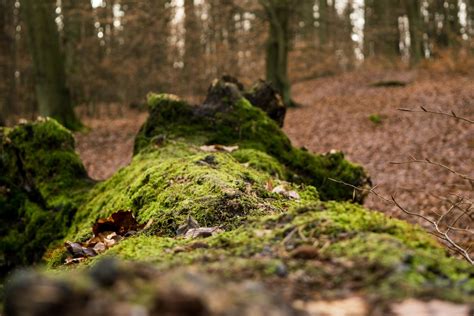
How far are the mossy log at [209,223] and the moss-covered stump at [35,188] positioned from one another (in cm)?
1

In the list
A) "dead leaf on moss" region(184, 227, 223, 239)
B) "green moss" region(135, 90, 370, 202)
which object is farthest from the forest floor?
"dead leaf on moss" region(184, 227, 223, 239)

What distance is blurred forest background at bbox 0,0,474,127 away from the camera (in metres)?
14.7

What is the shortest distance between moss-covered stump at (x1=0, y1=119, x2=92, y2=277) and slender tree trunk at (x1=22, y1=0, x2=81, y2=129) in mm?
9249

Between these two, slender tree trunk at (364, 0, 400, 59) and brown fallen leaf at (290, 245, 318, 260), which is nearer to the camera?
brown fallen leaf at (290, 245, 318, 260)

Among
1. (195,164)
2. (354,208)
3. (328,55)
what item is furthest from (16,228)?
(328,55)

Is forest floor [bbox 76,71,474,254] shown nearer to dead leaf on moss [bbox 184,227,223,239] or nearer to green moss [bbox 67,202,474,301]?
dead leaf on moss [bbox 184,227,223,239]

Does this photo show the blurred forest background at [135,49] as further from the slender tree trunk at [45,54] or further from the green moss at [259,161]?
the green moss at [259,161]

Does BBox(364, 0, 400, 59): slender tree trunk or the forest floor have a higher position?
BBox(364, 0, 400, 59): slender tree trunk

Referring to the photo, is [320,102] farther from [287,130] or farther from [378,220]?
[378,220]

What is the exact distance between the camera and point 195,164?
3930mm

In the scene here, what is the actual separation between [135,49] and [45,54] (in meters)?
7.14

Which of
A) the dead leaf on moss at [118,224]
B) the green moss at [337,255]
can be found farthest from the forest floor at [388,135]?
the green moss at [337,255]

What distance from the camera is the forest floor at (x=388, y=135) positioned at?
353 inches

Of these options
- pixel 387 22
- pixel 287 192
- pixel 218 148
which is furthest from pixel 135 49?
pixel 287 192
